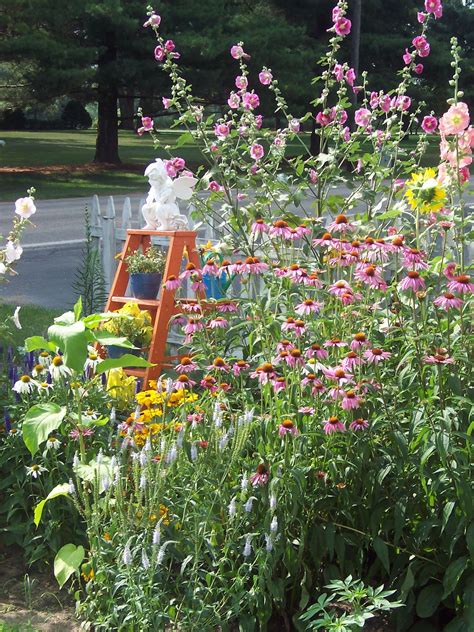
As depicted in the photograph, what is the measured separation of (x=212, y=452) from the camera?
10.9 ft

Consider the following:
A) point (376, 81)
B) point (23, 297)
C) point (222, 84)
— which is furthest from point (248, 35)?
point (23, 297)

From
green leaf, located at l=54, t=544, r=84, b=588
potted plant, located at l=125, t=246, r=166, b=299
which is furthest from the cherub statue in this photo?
green leaf, located at l=54, t=544, r=84, b=588

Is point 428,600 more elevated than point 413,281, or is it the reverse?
point 413,281

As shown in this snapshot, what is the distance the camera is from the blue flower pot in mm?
5623

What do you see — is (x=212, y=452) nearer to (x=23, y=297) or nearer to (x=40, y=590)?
(x=40, y=590)

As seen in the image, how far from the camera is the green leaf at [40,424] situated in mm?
3329

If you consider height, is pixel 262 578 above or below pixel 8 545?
above

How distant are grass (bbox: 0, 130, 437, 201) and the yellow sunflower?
17980mm

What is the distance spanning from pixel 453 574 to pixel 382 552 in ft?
0.71

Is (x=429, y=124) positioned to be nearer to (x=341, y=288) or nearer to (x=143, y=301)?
(x=341, y=288)

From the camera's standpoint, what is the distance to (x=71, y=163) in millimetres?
28875

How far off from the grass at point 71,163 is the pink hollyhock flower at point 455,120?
1811 cm

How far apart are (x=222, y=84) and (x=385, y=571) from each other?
73.0ft

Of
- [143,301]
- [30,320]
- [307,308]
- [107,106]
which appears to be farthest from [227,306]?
[107,106]
